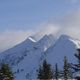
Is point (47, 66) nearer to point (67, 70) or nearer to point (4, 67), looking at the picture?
point (67, 70)

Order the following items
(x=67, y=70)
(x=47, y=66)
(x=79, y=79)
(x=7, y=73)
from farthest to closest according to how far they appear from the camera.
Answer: (x=67, y=70)
(x=47, y=66)
(x=7, y=73)
(x=79, y=79)

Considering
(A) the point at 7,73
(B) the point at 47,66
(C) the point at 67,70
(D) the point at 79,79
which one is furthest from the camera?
(C) the point at 67,70

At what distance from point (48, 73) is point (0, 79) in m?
10.7

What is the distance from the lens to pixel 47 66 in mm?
44656

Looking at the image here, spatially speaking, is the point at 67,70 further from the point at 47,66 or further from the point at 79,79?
the point at 79,79

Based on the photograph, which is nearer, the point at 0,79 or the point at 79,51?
the point at 79,51

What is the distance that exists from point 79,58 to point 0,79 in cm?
1060

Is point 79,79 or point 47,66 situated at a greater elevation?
point 47,66

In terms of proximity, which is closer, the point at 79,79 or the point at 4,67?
the point at 79,79

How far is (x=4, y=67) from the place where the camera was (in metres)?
34.9

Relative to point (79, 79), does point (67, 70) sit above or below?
above

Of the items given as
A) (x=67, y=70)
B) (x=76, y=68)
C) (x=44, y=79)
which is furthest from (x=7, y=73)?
(x=67, y=70)

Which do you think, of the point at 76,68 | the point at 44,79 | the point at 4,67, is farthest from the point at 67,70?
the point at 76,68

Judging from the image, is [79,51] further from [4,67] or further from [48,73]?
[48,73]
